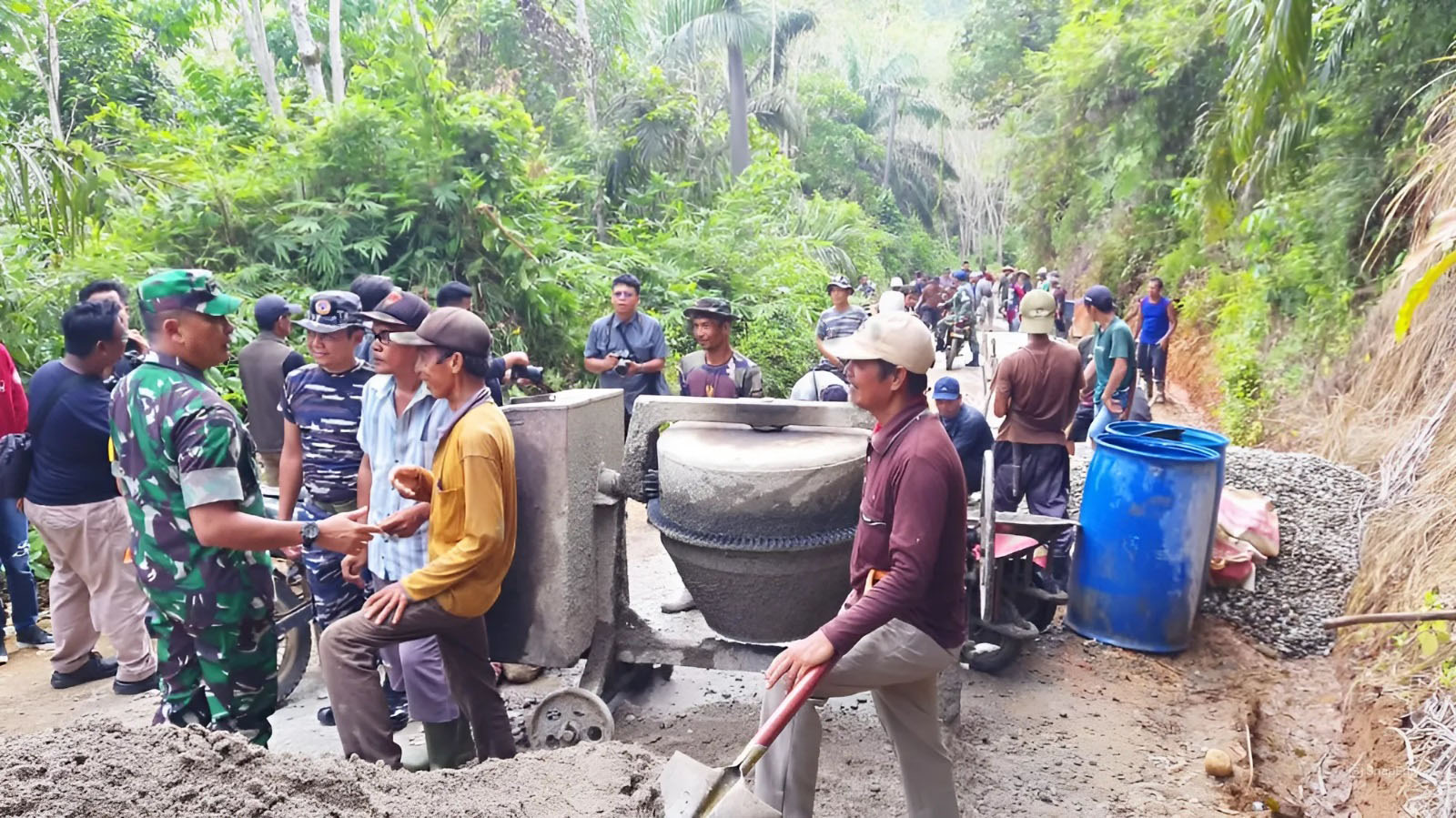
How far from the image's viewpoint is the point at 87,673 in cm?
471

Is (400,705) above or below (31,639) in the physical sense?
above

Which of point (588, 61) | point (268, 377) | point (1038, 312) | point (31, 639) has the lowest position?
point (31, 639)

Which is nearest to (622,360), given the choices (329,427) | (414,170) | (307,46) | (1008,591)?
(329,427)

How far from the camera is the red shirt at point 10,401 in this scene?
4.71 m

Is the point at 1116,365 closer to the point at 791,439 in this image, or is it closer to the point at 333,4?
the point at 791,439

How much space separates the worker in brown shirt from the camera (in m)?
5.59

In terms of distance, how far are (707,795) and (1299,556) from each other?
4717 mm

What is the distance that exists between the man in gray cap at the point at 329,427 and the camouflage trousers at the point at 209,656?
0.92m

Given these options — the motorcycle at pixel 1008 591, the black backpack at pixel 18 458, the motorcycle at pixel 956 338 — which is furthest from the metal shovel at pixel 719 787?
the motorcycle at pixel 956 338

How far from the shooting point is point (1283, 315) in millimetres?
10047

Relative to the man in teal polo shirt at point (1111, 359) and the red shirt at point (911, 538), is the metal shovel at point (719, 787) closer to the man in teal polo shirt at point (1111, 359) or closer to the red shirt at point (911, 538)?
the red shirt at point (911, 538)

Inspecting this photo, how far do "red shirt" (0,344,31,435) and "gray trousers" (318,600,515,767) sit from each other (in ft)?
9.64

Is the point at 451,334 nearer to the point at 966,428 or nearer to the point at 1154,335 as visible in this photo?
the point at 966,428

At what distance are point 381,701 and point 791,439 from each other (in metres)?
1.70
